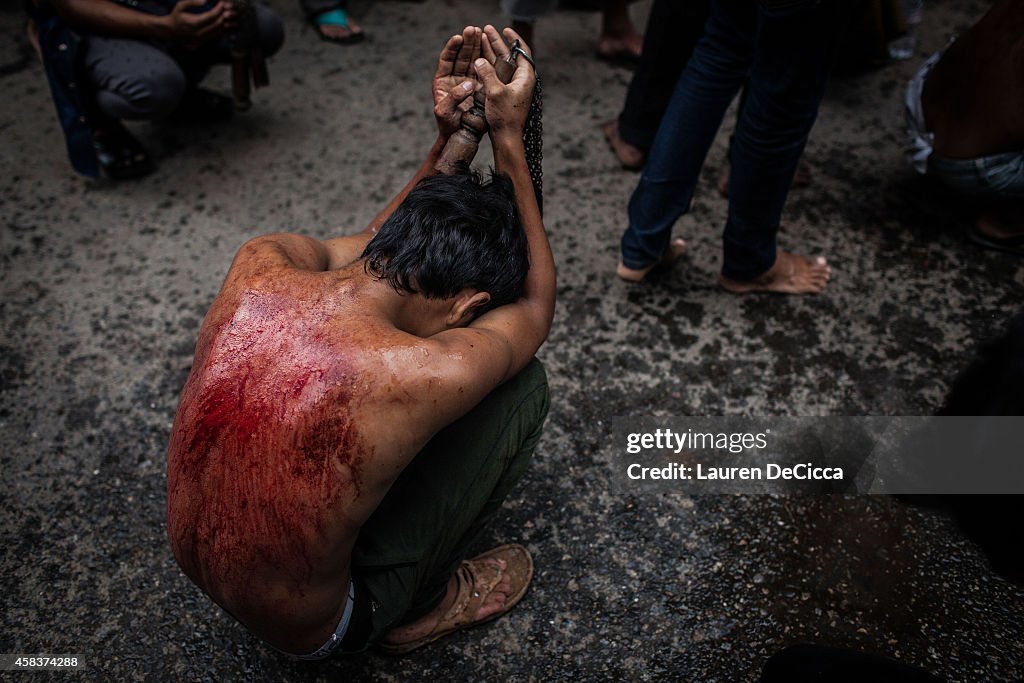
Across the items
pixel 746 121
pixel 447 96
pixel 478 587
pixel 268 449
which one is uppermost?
pixel 447 96

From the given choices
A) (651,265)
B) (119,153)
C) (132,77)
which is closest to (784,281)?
(651,265)

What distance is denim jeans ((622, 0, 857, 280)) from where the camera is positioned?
1827 mm

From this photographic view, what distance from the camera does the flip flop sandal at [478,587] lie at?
1581 millimetres

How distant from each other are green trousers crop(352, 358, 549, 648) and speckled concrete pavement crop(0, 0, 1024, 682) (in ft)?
0.90

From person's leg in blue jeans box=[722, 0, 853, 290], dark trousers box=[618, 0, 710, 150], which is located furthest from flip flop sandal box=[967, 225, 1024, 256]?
dark trousers box=[618, 0, 710, 150]

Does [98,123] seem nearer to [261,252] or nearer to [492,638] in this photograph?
[261,252]

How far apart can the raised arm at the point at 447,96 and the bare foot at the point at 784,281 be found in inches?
47.4

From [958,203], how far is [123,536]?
297 cm

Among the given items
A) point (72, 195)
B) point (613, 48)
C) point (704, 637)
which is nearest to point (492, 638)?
point (704, 637)

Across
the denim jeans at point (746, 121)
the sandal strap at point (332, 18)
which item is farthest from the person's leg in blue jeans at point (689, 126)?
the sandal strap at point (332, 18)

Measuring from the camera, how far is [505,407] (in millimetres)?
1471

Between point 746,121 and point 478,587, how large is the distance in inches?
55.9

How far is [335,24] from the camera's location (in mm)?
3627

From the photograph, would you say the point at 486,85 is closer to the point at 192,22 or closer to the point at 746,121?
the point at 746,121
